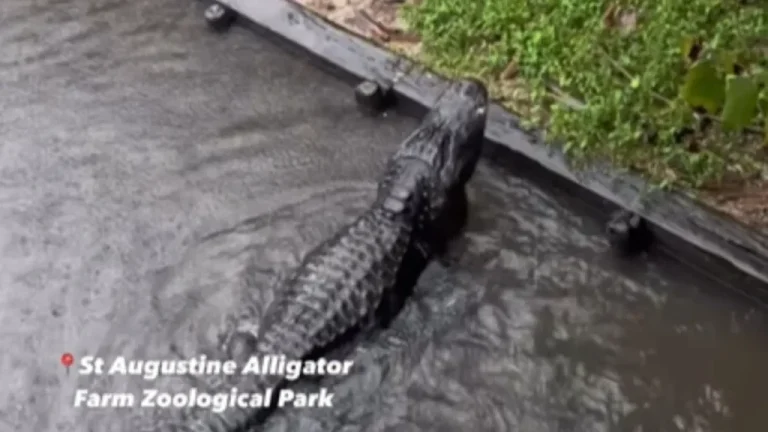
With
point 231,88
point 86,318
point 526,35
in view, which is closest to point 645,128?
point 526,35

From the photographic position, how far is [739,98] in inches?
95.7

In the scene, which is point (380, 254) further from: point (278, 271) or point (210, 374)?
point (210, 374)

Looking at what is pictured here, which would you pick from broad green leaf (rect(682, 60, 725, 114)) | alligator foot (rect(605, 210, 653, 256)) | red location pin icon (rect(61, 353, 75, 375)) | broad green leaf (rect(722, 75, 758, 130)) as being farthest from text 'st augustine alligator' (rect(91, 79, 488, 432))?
broad green leaf (rect(722, 75, 758, 130))

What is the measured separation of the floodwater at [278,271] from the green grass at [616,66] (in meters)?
0.26

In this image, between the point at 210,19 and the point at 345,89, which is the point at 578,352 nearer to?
the point at 345,89

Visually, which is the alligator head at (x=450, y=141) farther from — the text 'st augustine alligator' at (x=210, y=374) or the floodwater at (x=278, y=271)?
the text 'st augustine alligator' at (x=210, y=374)

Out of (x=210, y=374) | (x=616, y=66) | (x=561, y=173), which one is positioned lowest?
(x=210, y=374)

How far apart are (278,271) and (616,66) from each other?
132 centimetres

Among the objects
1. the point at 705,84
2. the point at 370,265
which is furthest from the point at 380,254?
the point at 705,84

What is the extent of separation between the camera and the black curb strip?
3.26 m

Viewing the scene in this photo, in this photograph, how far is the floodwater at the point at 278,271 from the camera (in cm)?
308

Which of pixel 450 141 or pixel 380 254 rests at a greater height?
pixel 450 141

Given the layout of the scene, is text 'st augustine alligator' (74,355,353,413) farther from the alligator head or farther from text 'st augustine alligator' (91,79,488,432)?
the alligator head

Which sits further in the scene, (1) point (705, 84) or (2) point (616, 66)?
(2) point (616, 66)
